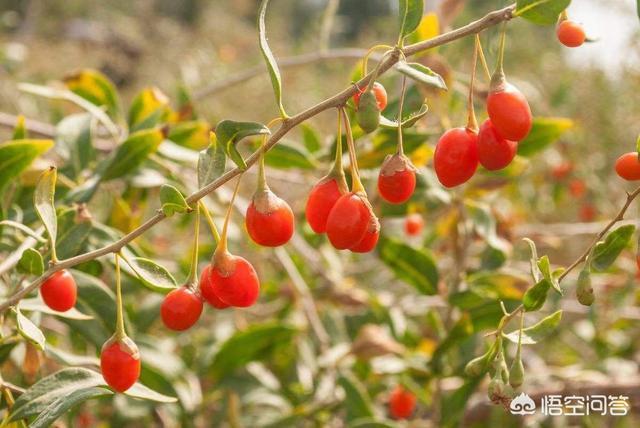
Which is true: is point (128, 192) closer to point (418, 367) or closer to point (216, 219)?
point (216, 219)

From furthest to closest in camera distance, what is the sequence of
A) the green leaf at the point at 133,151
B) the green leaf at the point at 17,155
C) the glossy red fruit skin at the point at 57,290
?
the green leaf at the point at 133,151, the green leaf at the point at 17,155, the glossy red fruit skin at the point at 57,290

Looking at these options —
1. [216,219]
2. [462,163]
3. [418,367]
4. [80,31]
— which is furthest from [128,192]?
[80,31]

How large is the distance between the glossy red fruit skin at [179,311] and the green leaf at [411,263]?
0.96 meters

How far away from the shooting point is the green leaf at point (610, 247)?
1.08 meters

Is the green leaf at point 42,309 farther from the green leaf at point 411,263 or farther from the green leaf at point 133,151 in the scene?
the green leaf at point 411,263

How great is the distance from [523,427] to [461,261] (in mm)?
522

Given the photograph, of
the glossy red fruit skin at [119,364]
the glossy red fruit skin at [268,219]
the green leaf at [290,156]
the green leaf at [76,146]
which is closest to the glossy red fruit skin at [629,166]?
the glossy red fruit skin at [268,219]

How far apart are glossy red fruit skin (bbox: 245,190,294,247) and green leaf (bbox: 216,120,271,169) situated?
0.19 ft

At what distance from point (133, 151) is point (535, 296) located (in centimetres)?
90

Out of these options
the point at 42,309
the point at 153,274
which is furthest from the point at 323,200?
the point at 42,309

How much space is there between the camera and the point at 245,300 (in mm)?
1029

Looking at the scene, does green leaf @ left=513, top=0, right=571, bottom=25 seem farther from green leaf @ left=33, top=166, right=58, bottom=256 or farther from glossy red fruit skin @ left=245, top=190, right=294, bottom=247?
green leaf @ left=33, top=166, right=58, bottom=256

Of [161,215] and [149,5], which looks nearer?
[161,215]

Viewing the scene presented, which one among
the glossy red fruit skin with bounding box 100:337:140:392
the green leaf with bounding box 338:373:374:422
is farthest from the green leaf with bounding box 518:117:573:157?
the glossy red fruit skin with bounding box 100:337:140:392
